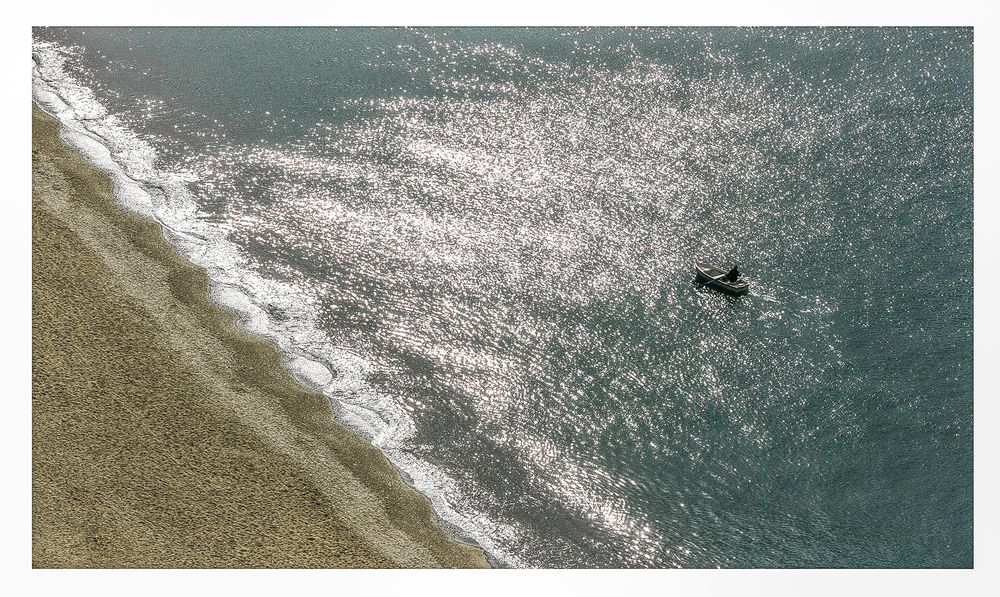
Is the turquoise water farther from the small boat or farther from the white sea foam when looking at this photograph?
the small boat

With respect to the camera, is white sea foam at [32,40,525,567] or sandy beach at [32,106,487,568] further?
white sea foam at [32,40,525,567]

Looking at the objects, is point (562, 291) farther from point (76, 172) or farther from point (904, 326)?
point (76, 172)

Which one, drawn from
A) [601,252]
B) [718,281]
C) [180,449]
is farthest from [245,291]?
[718,281]

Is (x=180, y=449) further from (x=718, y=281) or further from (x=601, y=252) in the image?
(x=718, y=281)

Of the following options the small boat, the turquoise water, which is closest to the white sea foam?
the turquoise water

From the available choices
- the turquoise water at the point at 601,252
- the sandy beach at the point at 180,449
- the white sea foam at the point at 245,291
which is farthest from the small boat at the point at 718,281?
the sandy beach at the point at 180,449

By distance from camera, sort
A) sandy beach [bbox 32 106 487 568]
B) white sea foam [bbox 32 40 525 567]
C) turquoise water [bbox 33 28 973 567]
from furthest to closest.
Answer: turquoise water [bbox 33 28 973 567] → white sea foam [bbox 32 40 525 567] → sandy beach [bbox 32 106 487 568]

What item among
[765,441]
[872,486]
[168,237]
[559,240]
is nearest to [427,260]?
[559,240]
